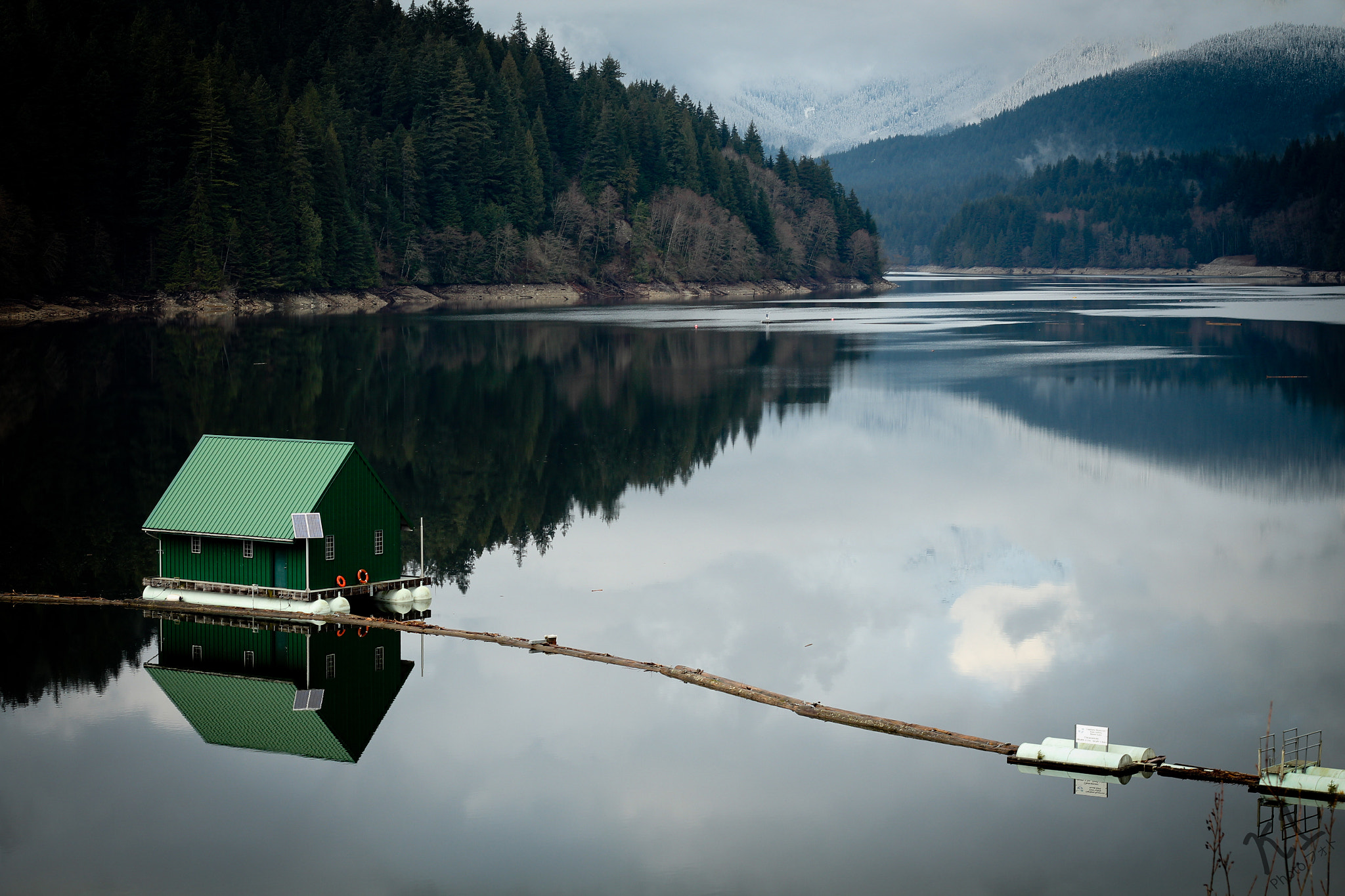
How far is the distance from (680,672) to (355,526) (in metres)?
8.26

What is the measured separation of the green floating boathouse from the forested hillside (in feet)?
271

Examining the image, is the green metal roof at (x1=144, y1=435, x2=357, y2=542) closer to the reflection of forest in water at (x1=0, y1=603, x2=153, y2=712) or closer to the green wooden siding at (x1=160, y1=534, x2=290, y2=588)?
the green wooden siding at (x1=160, y1=534, x2=290, y2=588)

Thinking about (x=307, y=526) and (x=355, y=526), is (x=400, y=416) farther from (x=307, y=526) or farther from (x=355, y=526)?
(x=307, y=526)

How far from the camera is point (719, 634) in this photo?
2886cm

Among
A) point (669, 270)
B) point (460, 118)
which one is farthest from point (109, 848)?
point (669, 270)

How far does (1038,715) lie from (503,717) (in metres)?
9.48

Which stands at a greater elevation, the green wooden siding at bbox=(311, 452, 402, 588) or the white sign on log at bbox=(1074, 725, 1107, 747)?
the green wooden siding at bbox=(311, 452, 402, 588)

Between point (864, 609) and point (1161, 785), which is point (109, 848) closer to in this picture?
point (1161, 785)

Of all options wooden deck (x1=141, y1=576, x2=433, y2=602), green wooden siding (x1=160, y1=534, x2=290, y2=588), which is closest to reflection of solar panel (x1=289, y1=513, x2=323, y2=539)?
green wooden siding (x1=160, y1=534, x2=290, y2=588)

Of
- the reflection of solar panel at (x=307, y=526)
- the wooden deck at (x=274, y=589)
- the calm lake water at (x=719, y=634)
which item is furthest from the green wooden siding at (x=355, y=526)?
the calm lake water at (x=719, y=634)

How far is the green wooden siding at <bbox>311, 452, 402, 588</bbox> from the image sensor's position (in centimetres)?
2838

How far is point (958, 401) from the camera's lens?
221ft

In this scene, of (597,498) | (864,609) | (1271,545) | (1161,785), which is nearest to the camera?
(1161,785)

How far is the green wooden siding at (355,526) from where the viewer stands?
28.4 m
